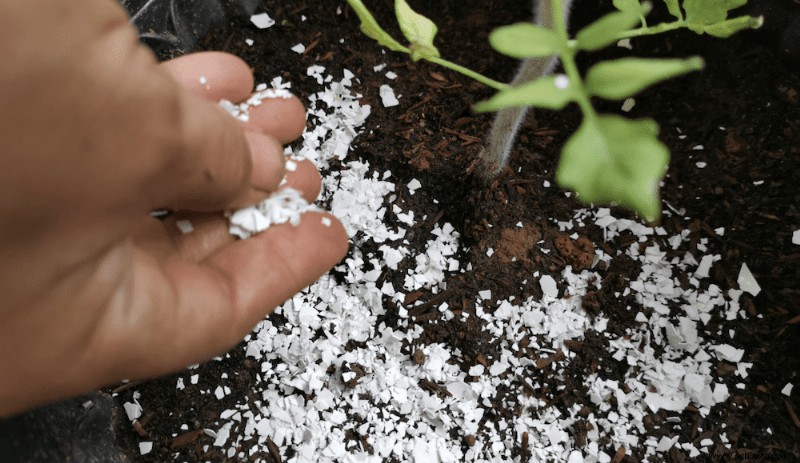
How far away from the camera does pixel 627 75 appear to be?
0.35 metres

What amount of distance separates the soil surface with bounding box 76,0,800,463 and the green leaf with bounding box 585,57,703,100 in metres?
0.56

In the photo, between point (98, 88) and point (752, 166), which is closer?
point (98, 88)

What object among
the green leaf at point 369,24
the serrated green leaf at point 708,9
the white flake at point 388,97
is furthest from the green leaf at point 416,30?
the white flake at point 388,97

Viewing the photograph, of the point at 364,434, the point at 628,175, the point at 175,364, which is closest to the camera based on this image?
the point at 628,175

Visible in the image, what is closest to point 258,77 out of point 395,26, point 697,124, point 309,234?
point 395,26

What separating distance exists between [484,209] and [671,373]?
1.25 ft

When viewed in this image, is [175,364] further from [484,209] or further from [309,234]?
[484,209]

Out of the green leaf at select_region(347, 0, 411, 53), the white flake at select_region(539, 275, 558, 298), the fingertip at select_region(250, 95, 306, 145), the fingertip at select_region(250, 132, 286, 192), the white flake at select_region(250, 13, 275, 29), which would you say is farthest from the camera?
the white flake at select_region(250, 13, 275, 29)

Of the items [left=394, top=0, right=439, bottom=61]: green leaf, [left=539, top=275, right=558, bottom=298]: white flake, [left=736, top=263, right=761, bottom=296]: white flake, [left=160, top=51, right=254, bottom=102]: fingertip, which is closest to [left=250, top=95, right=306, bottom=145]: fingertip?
[left=160, top=51, right=254, bottom=102]: fingertip

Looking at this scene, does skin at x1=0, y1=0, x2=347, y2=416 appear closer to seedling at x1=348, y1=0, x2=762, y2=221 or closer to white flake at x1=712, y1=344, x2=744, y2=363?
seedling at x1=348, y1=0, x2=762, y2=221

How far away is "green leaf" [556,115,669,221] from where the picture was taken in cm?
33

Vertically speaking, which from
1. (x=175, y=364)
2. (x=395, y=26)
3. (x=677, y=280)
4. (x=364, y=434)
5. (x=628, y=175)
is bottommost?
(x=364, y=434)

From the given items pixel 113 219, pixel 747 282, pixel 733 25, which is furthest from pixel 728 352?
pixel 113 219

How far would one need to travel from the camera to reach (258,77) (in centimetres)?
99
